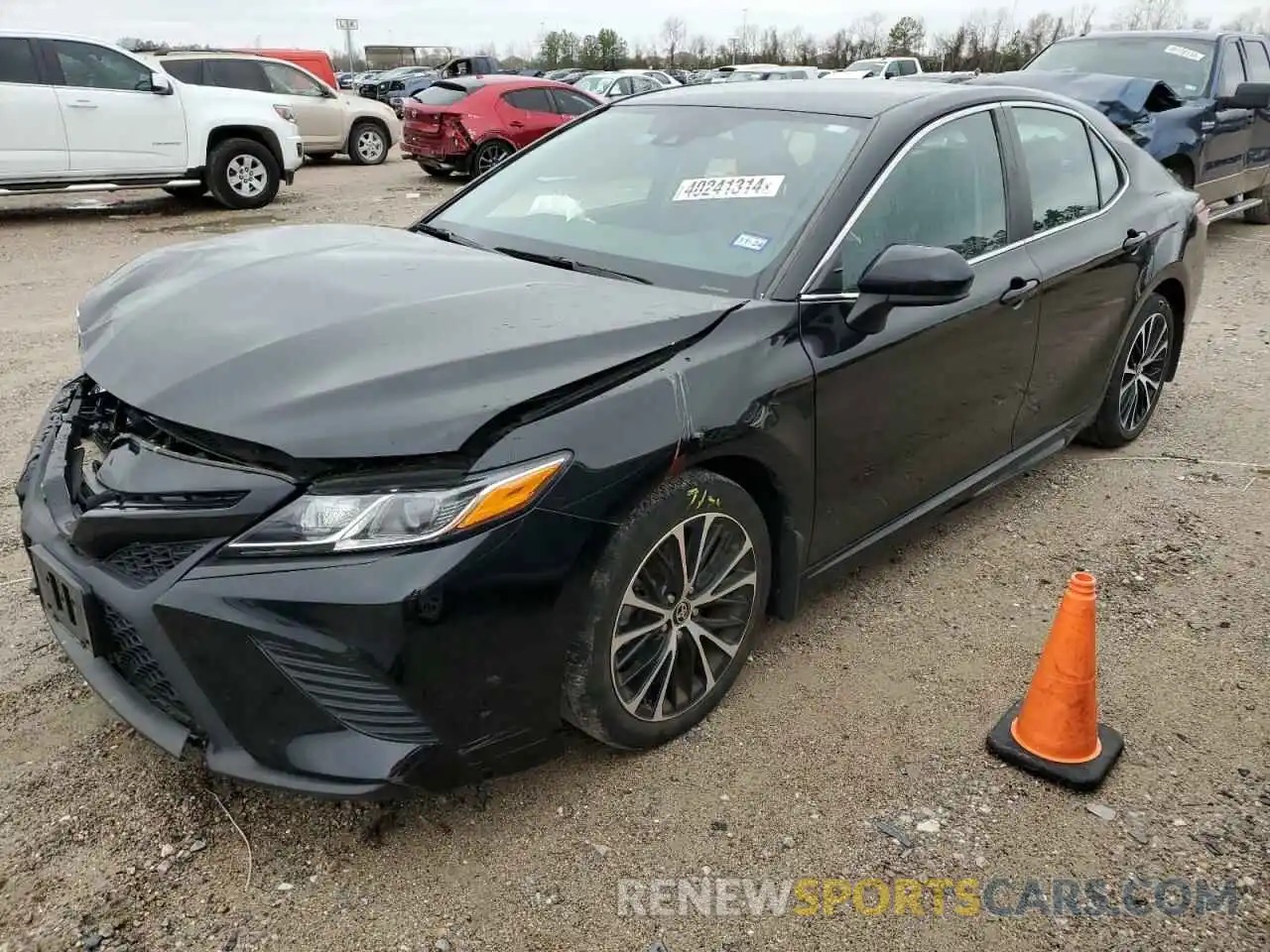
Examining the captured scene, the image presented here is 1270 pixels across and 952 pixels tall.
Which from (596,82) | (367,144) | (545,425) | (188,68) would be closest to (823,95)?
(545,425)

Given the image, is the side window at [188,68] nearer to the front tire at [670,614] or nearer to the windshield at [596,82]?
the windshield at [596,82]

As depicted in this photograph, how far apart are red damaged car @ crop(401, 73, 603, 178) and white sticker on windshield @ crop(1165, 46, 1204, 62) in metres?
7.59

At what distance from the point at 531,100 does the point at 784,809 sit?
1363 cm

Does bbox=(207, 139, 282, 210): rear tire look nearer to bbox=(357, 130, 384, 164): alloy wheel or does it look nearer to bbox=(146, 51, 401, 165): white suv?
bbox=(146, 51, 401, 165): white suv

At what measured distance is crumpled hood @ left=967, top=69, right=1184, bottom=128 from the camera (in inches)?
317

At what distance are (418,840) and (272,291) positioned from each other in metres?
1.42

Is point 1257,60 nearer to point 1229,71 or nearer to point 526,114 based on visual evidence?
point 1229,71

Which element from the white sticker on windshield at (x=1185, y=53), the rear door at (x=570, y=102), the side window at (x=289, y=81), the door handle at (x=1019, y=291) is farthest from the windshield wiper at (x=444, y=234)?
the side window at (x=289, y=81)

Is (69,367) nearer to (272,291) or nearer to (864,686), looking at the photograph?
(272,291)

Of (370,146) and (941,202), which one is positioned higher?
(941,202)

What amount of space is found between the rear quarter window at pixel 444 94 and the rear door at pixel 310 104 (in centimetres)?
236

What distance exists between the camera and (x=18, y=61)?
10.0m

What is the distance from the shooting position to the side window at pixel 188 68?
48.0 ft

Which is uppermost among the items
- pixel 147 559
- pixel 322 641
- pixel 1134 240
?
pixel 1134 240
